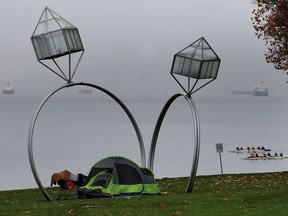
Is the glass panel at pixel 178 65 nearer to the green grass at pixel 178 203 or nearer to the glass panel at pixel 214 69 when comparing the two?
the glass panel at pixel 214 69

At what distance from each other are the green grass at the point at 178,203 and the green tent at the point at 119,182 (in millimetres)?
883

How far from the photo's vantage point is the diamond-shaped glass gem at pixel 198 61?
2817cm

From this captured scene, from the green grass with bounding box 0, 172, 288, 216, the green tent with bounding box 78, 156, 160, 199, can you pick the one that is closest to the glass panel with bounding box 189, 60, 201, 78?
the green tent with bounding box 78, 156, 160, 199

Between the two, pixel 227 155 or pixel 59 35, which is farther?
pixel 227 155

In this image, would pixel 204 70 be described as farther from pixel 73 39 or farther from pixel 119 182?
pixel 119 182

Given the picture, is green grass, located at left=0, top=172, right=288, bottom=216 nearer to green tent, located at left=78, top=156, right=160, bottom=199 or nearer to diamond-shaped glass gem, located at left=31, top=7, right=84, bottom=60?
green tent, located at left=78, top=156, right=160, bottom=199

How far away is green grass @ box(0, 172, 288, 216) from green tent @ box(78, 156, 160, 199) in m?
0.88

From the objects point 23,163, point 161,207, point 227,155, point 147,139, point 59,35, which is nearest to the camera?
point 161,207

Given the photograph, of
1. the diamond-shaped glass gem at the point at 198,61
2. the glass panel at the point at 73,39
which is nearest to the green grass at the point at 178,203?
the diamond-shaped glass gem at the point at 198,61

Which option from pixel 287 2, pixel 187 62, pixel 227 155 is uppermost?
pixel 287 2

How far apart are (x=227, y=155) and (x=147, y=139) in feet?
90.2

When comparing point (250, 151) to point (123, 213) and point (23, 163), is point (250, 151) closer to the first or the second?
point (23, 163)

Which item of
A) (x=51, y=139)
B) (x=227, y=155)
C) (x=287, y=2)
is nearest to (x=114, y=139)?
(x=51, y=139)

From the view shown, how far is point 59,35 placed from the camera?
2678 centimetres
